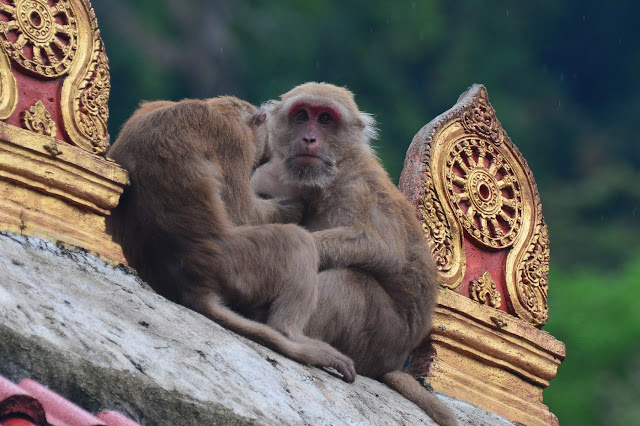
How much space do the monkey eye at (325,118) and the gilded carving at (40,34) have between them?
1.22m

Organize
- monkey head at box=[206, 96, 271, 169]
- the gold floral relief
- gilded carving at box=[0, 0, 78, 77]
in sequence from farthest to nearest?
the gold floral relief → monkey head at box=[206, 96, 271, 169] → gilded carving at box=[0, 0, 78, 77]

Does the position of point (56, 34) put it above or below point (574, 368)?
below

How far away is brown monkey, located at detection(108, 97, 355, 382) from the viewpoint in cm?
498

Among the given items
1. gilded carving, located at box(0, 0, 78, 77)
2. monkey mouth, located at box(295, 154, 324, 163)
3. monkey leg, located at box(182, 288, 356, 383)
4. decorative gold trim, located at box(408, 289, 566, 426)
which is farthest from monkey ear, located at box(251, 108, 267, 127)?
decorative gold trim, located at box(408, 289, 566, 426)

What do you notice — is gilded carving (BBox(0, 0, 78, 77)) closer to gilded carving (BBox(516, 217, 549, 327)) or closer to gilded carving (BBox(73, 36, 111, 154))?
gilded carving (BBox(73, 36, 111, 154))

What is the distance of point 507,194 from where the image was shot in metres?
6.97

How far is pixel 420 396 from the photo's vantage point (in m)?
5.45

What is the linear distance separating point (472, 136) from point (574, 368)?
21.7 ft

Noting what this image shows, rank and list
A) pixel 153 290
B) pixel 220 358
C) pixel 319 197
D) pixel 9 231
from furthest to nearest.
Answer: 1. pixel 319 197
2. pixel 153 290
3. pixel 9 231
4. pixel 220 358

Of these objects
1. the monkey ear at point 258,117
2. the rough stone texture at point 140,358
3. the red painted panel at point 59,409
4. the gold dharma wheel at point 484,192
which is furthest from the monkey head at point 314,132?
the red painted panel at point 59,409

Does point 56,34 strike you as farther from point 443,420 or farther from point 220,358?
point 443,420

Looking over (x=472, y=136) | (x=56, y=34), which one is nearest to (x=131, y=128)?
(x=56, y=34)

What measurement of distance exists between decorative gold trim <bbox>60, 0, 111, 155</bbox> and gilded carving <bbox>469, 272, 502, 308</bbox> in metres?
2.22

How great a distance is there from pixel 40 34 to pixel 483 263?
273cm
